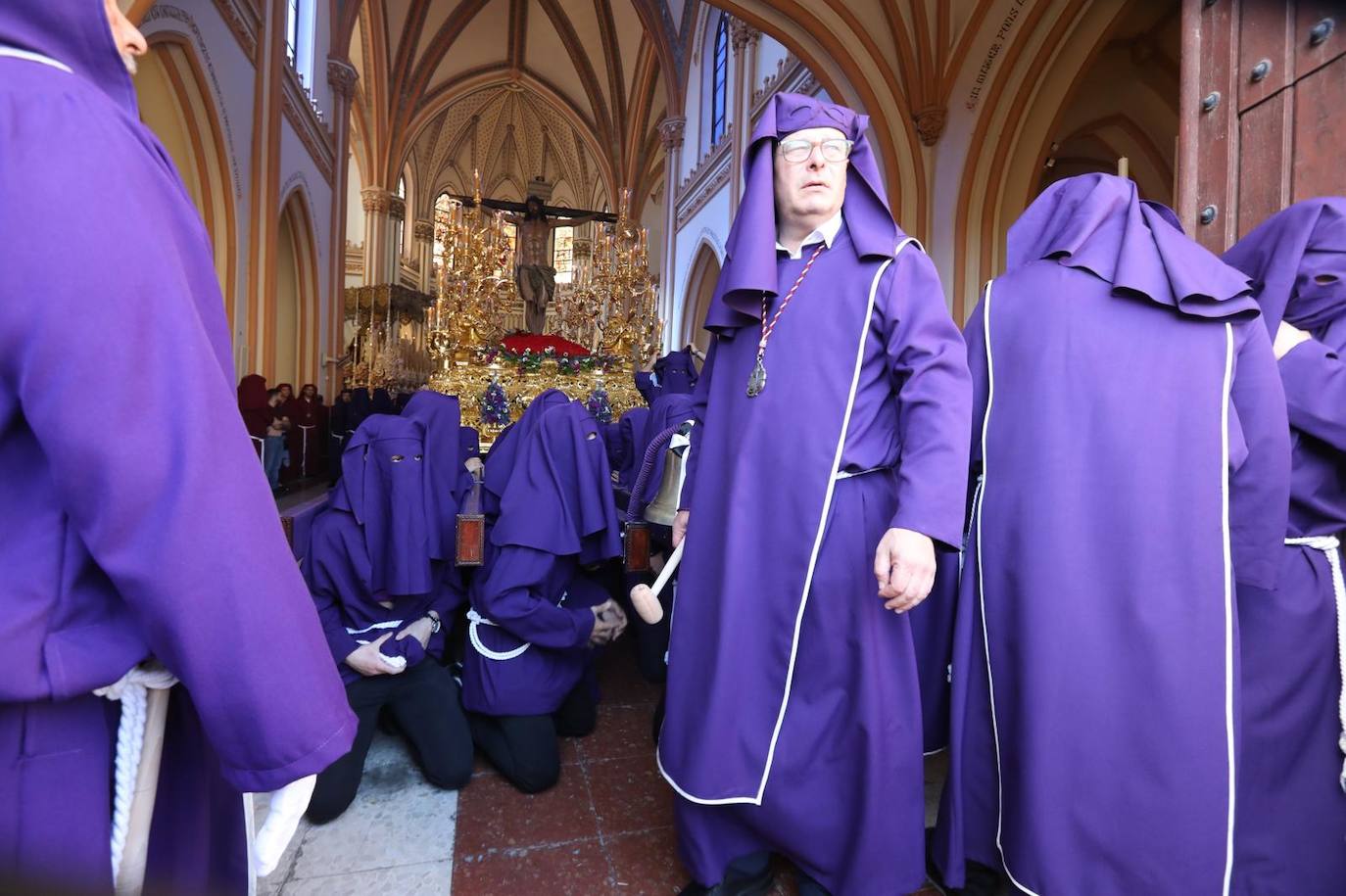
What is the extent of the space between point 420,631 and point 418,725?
319 mm

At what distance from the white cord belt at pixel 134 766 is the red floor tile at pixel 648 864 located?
52.2 inches

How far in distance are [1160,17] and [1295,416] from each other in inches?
346

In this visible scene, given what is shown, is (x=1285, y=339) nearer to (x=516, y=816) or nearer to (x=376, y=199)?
(x=516, y=816)

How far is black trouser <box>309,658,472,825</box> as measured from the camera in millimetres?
2246

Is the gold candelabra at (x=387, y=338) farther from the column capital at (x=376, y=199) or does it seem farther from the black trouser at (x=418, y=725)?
the black trouser at (x=418, y=725)

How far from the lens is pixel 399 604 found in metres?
2.70

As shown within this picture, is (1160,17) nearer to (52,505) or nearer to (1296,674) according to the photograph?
(1296,674)

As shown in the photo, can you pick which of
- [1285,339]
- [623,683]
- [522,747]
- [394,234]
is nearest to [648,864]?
[522,747]

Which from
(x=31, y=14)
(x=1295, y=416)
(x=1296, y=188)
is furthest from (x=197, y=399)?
(x=1296, y=188)

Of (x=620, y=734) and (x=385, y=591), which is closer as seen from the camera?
(x=385, y=591)

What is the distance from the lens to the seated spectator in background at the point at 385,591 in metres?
2.48

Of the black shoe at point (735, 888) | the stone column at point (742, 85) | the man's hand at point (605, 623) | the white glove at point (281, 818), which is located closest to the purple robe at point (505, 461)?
the man's hand at point (605, 623)

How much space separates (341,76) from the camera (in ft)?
46.1

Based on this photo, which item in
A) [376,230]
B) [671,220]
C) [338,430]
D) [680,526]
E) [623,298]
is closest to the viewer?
[680,526]
